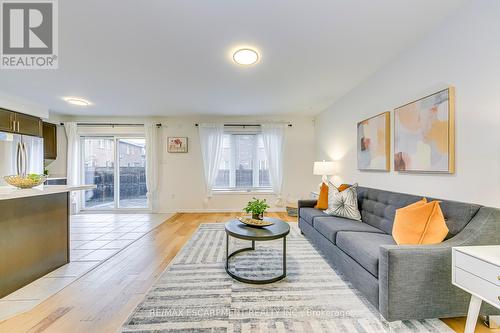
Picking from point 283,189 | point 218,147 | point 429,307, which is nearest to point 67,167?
point 218,147

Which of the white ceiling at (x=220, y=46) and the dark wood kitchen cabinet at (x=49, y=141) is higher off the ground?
the white ceiling at (x=220, y=46)

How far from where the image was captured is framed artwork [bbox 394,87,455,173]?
1.89 meters

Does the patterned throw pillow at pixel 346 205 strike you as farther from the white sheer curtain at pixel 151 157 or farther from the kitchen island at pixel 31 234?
the white sheer curtain at pixel 151 157

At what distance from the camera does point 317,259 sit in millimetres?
2605

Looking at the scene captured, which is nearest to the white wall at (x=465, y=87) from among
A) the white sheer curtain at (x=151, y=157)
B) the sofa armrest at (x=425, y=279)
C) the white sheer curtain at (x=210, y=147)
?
the sofa armrest at (x=425, y=279)

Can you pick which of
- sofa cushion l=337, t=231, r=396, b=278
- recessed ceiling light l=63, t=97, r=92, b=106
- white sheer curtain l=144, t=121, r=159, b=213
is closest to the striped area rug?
sofa cushion l=337, t=231, r=396, b=278

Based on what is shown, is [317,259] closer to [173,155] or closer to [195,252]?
[195,252]

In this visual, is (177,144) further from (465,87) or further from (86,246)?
(465,87)

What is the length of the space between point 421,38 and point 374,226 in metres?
2.07

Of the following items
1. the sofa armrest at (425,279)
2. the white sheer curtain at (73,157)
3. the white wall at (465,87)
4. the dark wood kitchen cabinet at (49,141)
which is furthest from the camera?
the white sheer curtain at (73,157)

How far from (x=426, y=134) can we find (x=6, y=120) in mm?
6068

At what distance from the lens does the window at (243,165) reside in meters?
5.58

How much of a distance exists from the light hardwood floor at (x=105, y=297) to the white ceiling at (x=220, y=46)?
2.47m

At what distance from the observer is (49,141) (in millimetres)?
4922
